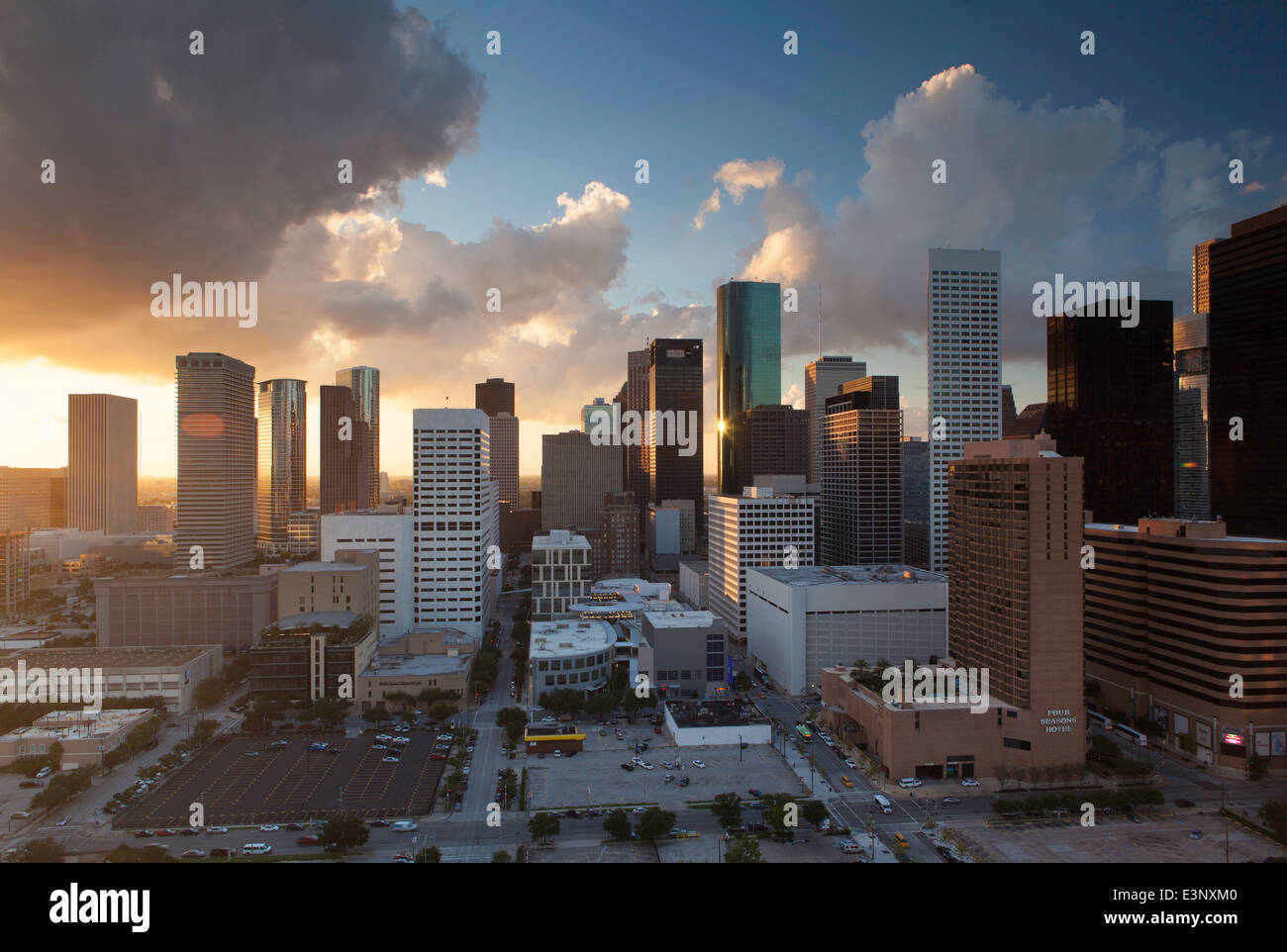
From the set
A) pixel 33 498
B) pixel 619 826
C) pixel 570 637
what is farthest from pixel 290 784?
pixel 33 498

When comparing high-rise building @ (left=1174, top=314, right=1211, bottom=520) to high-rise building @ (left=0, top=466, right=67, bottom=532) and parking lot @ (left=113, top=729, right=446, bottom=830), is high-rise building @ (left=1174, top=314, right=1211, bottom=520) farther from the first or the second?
high-rise building @ (left=0, top=466, right=67, bottom=532)

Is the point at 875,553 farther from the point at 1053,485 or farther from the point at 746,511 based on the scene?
the point at 1053,485

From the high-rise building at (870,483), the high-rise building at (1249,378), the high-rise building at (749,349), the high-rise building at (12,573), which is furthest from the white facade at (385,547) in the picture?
the high-rise building at (749,349)

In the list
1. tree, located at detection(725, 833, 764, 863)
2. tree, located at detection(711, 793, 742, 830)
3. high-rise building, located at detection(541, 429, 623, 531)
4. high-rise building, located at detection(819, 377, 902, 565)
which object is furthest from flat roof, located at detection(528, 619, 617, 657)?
high-rise building, located at detection(541, 429, 623, 531)

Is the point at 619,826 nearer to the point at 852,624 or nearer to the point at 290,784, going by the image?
the point at 290,784
